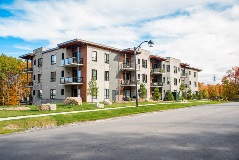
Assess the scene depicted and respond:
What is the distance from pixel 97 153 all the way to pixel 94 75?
29.2 metres

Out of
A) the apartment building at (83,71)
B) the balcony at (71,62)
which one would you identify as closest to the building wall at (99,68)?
the apartment building at (83,71)

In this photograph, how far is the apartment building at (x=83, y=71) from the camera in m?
34.2

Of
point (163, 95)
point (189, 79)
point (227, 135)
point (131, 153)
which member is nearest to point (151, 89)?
point (163, 95)

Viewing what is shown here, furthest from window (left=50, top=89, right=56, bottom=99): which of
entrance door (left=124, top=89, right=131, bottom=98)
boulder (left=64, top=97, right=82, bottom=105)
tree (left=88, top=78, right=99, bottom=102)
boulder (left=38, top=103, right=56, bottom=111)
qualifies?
boulder (left=38, top=103, right=56, bottom=111)

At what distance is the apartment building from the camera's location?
112 ft

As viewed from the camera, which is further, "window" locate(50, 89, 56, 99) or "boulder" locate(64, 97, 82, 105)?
"window" locate(50, 89, 56, 99)

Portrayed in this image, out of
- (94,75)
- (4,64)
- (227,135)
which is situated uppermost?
(4,64)

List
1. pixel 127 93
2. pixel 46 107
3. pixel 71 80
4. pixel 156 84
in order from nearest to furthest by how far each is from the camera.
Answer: pixel 46 107
pixel 71 80
pixel 127 93
pixel 156 84

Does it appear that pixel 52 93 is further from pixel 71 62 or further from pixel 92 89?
pixel 92 89

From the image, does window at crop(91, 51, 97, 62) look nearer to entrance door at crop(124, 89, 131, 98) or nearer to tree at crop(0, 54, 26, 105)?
entrance door at crop(124, 89, 131, 98)

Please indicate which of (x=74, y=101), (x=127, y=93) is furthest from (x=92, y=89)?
(x=127, y=93)

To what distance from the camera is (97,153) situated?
6.20 metres

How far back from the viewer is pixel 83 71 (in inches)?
1351

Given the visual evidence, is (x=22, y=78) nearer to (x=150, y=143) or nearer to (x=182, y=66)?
(x=182, y=66)
